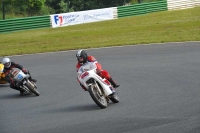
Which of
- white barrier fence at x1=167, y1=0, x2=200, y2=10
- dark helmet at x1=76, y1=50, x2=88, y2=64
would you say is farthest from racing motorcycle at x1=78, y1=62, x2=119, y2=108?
white barrier fence at x1=167, y1=0, x2=200, y2=10

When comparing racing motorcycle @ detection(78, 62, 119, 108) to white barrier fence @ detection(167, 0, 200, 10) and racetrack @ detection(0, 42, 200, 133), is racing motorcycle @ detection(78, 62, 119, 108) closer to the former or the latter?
racetrack @ detection(0, 42, 200, 133)

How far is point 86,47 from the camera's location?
1086 inches

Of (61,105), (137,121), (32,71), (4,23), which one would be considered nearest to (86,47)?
(32,71)

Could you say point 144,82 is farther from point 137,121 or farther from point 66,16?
point 66,16

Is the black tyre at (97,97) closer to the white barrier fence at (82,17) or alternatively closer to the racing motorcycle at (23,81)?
the racing motorcycle at (23,81)

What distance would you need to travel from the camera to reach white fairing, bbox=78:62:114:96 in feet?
37.5

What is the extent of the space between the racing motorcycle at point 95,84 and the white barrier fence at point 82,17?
90.8ft

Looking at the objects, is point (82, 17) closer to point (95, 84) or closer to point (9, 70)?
point (9, 70)

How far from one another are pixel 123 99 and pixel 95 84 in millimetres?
1410

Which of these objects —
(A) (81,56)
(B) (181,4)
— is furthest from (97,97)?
(B) (181,4)

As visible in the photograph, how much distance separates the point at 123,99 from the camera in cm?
1262

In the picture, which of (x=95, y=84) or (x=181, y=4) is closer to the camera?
(x=95, y=84)

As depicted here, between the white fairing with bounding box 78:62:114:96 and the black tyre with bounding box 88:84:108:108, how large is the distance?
162 millimetres

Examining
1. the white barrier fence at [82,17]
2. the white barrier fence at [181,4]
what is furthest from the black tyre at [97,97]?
the white barrier fence at [181,4]
